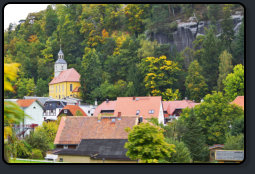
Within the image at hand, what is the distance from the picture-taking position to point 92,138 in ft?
27.5

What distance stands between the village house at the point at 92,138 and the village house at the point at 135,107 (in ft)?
0.47

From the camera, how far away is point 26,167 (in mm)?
6852

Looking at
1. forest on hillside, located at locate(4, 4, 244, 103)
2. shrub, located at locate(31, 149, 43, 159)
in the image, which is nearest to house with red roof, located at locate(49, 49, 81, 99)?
forest on hillside, located at locate(4, 4, 244, 103)

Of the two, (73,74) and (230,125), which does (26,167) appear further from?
(230,125)

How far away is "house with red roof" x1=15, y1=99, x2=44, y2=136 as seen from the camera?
24.6 feet

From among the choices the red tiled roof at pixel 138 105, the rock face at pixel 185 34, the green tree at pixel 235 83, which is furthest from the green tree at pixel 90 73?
the green tree at pixel 235 83

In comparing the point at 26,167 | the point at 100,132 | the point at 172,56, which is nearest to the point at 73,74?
the point at 100,132

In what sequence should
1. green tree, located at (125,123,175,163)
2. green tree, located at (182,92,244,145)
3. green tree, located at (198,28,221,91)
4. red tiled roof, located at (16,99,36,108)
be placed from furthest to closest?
green tree, located at (198,28,221,91) → green tree, located at (182,92,244,145) → green tree, located at (125,123,175,163) → red tiled roof, located at (16,99,36,108)

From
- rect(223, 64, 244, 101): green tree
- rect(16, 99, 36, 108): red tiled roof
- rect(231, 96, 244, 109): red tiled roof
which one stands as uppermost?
rect(223, 64, 244, 101): green tree

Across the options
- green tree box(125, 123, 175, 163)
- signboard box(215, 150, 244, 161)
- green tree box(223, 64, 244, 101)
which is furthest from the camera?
green tree box(125, 123, 175, 163)

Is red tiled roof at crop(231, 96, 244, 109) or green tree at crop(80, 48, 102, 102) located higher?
green tree at crop(80, 48, 102, 102)

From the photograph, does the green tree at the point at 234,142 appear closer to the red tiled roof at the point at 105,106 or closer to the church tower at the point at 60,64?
the red tiled roof at the point at 105,106

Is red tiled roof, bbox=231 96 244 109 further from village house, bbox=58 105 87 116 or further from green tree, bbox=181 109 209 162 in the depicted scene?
village house, bbox=58 105 87 116

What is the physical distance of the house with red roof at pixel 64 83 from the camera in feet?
29.6
